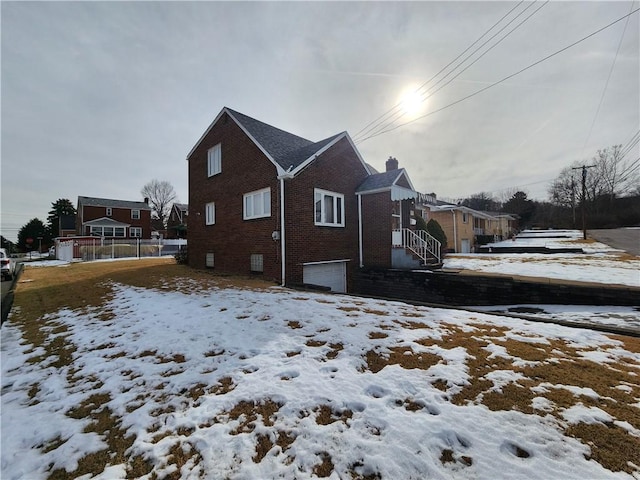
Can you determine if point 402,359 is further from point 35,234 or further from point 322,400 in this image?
point 35,234

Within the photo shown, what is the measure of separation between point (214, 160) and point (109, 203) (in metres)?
39.3

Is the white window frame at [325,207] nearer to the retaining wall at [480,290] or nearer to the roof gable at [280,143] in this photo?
the roof gable at [280,143]

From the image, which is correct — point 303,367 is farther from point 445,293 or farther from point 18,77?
point 18,77

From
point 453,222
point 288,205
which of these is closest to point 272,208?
point 288,205

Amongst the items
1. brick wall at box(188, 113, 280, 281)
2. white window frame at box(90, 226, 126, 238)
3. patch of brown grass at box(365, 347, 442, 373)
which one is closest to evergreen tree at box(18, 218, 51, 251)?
white window frame at box(90, 226, 126, 238)

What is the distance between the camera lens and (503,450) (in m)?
2.20

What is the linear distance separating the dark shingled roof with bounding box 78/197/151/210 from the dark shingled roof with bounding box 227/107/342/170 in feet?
134

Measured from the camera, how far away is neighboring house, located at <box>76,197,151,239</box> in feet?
132

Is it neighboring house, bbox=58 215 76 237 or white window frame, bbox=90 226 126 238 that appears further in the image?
neighboring house, bbox=58 215 76 237

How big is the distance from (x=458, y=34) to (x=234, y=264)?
42.3 feet

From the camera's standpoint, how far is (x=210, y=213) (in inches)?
566

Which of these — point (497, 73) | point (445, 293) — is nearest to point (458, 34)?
point (497, 73)

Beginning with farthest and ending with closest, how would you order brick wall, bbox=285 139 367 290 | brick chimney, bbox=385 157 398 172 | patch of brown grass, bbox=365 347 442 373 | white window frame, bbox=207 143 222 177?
brick chimney, bbox=385 157 398 172
white window frame, bbox=207 143 222 177
brick wall, bbox=285 139 367 290
patch of brown grass, bbox=365 347 442 373

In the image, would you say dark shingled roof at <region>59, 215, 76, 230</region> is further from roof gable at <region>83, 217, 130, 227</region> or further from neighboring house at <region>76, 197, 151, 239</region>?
roof gable at <region>83, 217, 130, 227</region>
